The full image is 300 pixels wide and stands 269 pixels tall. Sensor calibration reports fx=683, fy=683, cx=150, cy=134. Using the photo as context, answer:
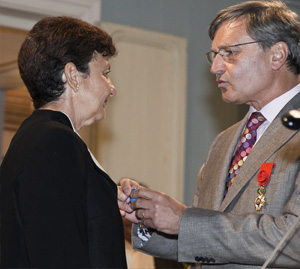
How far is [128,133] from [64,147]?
107 inches

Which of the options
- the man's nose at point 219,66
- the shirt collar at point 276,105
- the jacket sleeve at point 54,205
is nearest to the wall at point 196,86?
the man's nose at point 219,66

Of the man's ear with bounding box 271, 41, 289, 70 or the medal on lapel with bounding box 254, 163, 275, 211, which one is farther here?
the man's ear with bounding box 271, 41, 289, 70

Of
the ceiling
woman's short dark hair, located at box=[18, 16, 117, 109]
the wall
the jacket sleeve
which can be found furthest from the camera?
the ceiling

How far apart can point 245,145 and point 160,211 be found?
53cm

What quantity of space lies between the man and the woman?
1.25ft

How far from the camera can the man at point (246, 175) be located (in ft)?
7.88

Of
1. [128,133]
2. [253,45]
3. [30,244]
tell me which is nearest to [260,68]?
[253,45]

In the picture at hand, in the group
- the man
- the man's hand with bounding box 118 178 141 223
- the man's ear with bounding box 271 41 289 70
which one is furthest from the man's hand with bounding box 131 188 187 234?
the man's ear with bounding box 271 41 289 70

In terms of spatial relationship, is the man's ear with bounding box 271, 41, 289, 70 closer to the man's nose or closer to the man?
the man

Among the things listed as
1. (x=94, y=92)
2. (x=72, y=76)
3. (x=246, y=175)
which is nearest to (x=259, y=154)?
(x=246, y=175)

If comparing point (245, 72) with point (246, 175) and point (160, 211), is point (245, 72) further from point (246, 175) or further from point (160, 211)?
point (160, 211)

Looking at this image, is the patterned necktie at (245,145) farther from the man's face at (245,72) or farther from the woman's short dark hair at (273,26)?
the woman's short dark hair at (273,26)

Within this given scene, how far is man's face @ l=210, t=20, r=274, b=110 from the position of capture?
2881mm

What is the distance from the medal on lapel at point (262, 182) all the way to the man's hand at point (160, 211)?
0.90 feet
